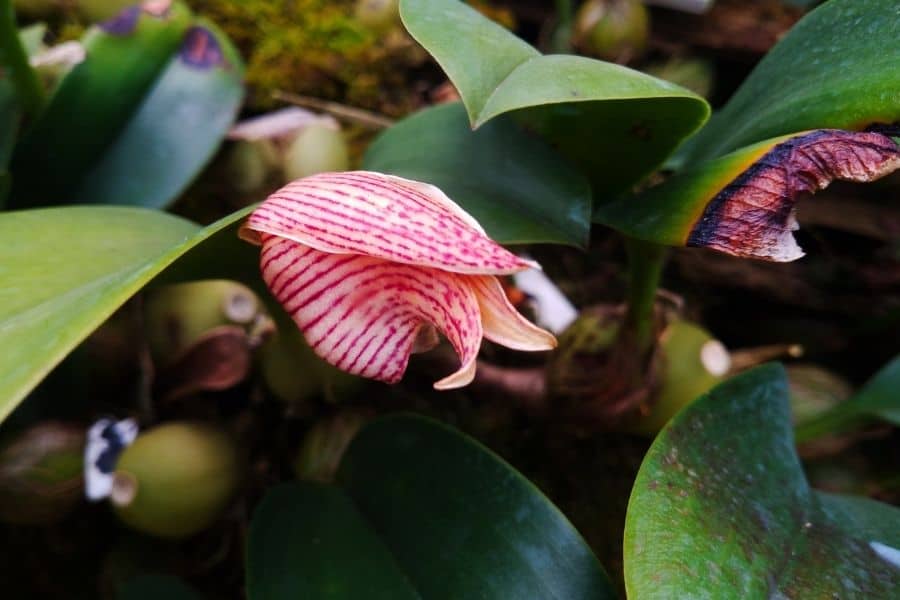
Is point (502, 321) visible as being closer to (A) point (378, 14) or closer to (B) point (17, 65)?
(B) point (17, 65)

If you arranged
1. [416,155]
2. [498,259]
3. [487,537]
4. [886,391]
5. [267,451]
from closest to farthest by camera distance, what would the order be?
[498,259] < [487,537] < [416,155] < [886,391] < [267,451]

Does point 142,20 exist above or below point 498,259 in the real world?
below

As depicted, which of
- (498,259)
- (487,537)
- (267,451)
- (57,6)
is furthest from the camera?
(57,6)

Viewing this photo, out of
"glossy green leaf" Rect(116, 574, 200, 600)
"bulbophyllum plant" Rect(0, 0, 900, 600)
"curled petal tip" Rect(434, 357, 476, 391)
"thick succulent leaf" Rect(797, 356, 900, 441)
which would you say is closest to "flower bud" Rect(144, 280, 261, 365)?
"bulbophyllum plant" Rect(0, 0, 900, 600)

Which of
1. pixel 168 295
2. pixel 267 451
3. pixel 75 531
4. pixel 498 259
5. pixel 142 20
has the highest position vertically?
pixel 498 259

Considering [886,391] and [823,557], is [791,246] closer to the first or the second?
[823,557]

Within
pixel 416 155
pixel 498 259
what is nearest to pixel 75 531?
pixel 416 155

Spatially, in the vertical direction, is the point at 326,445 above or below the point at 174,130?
below

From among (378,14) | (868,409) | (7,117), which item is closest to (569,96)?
(868,409)
